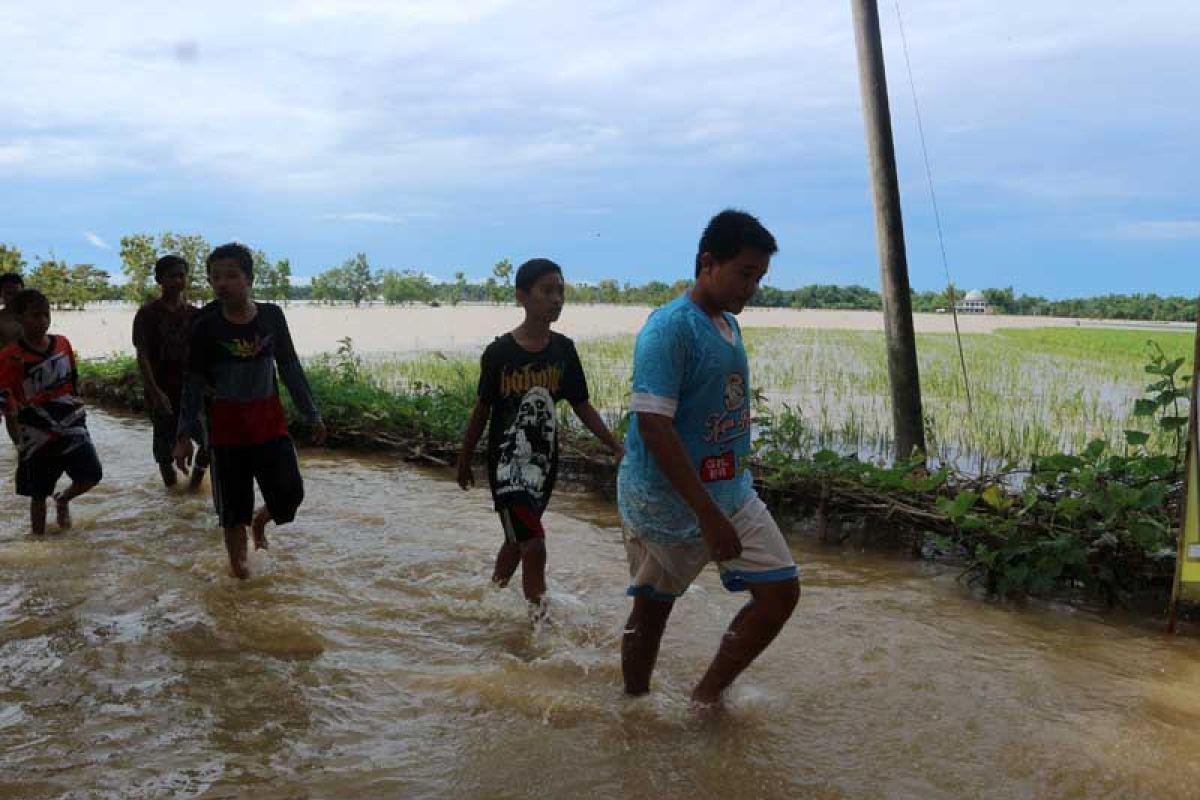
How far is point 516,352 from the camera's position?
371cm

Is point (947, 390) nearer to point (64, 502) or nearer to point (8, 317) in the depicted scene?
point (64, 502)

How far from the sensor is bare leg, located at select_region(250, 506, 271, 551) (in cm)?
474

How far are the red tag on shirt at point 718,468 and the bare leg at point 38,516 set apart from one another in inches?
179

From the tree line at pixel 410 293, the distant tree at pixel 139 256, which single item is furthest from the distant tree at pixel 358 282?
the distant tree at pixel 139 256

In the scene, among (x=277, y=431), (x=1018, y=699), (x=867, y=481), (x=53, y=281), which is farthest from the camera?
(x=53, y=281)

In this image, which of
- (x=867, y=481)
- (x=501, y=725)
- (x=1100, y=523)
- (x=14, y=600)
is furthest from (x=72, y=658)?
(x=1100, y=523)

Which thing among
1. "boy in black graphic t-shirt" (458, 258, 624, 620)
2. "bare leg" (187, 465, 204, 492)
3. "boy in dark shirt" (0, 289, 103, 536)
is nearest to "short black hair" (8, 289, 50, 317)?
"boy in dark shirt" (0, 289, 103, 536)

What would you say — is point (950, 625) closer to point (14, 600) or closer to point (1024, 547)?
point (1024, 547)

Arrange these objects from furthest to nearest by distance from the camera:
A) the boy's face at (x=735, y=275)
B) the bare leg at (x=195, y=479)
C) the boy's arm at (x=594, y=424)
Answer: the bare leg at (x=195, y=479) < the boy's arm at (x=594, y=424) < the boy's face at (x=735, y=275)

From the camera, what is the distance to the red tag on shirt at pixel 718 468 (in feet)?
8.70

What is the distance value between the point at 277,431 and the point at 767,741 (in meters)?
2.71

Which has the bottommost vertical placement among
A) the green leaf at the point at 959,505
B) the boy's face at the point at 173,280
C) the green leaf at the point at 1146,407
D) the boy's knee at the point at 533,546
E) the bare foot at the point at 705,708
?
the bare foot at the point at 705,708

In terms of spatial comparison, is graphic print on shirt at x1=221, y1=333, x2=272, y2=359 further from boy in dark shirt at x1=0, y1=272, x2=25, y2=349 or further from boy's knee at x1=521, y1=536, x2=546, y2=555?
boy in dark shirt at x1=0, y1=272, x2=25, y2=349

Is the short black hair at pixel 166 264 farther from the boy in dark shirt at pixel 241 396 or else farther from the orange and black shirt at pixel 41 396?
the boy in dark shirt at pixel 241 396
